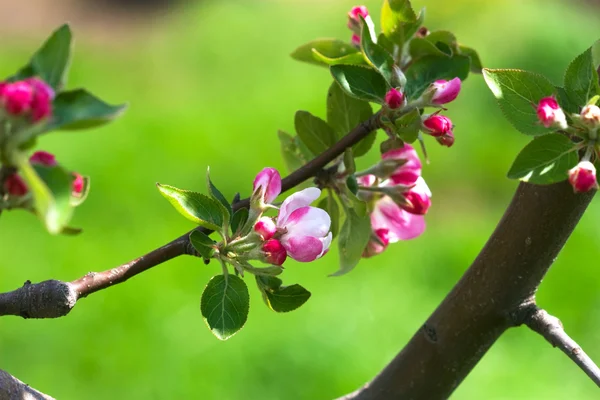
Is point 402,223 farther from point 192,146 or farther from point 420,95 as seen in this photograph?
point 192,146

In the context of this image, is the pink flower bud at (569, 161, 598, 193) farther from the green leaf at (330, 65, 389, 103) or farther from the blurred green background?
the blurred green background

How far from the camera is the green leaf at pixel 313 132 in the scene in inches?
28.7

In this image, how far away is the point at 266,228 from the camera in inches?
23.1

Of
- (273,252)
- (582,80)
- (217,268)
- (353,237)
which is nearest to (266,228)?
(273,252)

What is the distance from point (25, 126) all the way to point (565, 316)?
2340 mm

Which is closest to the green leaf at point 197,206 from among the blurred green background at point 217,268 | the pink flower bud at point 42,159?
the pink flower bud at point 42,159

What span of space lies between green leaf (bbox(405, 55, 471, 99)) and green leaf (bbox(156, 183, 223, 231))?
19 cm

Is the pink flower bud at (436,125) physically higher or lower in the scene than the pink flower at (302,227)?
higher

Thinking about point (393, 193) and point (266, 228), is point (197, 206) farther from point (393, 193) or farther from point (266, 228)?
point (393, 193)

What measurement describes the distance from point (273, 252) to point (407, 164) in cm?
14

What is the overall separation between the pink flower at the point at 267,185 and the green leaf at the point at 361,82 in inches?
3.5

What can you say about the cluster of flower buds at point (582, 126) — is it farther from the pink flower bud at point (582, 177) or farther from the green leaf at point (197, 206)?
the green leaf at point (197, 206)

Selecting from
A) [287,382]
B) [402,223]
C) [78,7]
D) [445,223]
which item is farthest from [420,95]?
[78,7]

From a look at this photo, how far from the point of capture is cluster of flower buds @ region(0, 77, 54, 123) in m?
0.41
